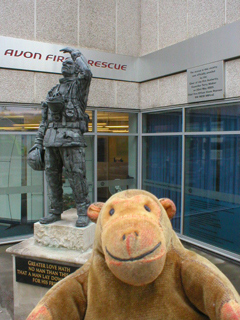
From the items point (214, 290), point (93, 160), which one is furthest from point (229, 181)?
point (214, 290)

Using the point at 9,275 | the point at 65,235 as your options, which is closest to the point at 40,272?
the point at 65,235

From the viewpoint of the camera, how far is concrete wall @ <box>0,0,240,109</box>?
632 centimetres

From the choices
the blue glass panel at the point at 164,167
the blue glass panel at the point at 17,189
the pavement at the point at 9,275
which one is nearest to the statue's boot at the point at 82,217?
the pavement at the point at 9,275

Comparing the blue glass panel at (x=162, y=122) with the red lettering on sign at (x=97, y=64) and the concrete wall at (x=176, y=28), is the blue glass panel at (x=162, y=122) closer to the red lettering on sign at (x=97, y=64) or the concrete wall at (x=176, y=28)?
the concrete wall at (x=176, y=28)

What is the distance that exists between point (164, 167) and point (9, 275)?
4082 mm

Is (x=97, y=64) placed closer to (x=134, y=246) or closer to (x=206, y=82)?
(x=206, y=82)

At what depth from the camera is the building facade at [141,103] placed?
6129mm

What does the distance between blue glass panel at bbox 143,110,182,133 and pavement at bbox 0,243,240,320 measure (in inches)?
101

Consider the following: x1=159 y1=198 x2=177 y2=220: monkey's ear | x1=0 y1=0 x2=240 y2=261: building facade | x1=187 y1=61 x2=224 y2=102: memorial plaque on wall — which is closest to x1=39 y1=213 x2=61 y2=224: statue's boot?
x1=159 y1=198 x2=177 y2=220: monkey's ear

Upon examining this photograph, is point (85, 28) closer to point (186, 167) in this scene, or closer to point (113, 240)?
point (186, 167)

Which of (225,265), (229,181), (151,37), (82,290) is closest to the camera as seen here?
(82,290)

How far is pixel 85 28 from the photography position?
23.5 feet

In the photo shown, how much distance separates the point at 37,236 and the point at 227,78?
414 centimetres

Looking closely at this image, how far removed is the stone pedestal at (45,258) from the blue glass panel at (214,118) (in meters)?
3.49
